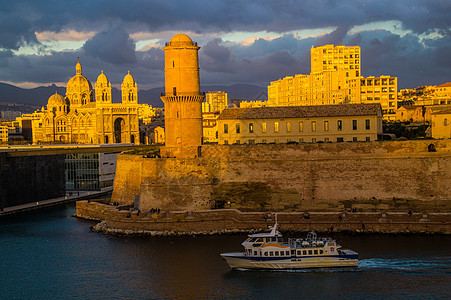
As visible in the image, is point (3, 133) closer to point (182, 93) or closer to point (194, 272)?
point (182, 93)

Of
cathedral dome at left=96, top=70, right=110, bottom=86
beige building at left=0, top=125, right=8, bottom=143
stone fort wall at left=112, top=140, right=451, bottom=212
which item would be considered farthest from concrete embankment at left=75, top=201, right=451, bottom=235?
beige building at left=0, top=125, right=8, bottom=143

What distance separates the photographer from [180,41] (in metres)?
49.5

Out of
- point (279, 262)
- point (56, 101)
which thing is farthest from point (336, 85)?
point (279, 262)

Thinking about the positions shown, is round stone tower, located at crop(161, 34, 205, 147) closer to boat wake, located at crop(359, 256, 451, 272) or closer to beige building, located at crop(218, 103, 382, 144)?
beige building, located at crop(218, 103, 382, 144)

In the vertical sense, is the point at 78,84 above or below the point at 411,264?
above

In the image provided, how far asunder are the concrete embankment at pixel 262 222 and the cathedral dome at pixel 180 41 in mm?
14631

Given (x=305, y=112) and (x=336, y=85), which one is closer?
(x=305, y=112)

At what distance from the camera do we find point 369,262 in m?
34.8

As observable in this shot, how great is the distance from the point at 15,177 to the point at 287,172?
29707 mm

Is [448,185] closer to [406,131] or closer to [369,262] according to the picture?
[369,262]

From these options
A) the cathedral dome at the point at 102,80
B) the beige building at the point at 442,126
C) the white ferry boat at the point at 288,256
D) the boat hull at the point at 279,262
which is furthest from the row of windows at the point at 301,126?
the cathedral dome at the point at 102,80

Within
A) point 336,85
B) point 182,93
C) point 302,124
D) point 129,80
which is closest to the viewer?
point 182,93

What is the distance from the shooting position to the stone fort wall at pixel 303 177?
45688 mm

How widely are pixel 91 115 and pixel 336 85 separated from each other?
59.2 meters
